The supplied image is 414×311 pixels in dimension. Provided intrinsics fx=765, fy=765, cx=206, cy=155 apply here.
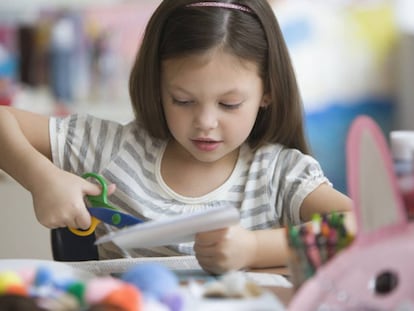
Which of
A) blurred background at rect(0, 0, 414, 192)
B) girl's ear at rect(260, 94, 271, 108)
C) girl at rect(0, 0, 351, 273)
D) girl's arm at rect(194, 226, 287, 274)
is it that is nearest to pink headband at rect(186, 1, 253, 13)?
girl at rect(0, 0, 351, 273)

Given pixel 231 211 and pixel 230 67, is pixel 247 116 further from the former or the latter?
pixel 231 211

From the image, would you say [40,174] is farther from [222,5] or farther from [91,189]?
[222,5]

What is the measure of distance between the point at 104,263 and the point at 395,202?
1.35 feet

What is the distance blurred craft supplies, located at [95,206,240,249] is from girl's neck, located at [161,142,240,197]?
38 centimetres

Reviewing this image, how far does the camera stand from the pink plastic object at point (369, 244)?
0.52 metres

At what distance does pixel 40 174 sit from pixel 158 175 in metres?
0.25

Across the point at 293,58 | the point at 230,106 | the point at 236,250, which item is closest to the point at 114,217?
the point at 236,250

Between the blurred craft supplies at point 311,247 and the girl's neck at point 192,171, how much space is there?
1.55 feet

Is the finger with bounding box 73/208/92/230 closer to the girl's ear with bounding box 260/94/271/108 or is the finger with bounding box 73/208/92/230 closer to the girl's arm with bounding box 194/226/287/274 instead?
the girl's arm with bounding box 194/226/287/274

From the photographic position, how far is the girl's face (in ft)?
3.14

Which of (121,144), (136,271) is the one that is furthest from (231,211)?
(121,144)

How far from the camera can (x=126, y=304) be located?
0.48 m

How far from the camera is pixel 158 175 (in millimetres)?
1105

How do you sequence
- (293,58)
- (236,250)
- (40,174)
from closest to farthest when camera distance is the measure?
1. (236,250)
2. (40,174)
3. (293,58)
